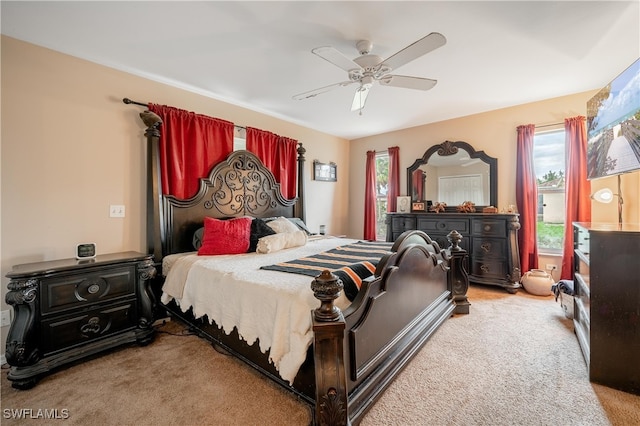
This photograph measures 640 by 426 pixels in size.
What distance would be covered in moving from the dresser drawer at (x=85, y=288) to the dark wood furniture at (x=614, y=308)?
3414 millimetres

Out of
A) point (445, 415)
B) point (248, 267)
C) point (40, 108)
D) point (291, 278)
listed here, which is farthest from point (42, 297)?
point (445, 415)

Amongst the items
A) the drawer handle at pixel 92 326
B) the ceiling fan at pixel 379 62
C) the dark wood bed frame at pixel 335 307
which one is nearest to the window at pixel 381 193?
the dark wood bed frame at pixel 335 307

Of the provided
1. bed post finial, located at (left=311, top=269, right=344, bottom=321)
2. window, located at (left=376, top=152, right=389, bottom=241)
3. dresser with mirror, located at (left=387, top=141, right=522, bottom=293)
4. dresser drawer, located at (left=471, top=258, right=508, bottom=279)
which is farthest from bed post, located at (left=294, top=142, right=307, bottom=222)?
bed post finial, located at (left=311, top=269, right=344, bottom=321)

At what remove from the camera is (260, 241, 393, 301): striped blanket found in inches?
65.2

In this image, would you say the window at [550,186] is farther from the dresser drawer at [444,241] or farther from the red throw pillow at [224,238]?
the red throw pillow at [224,238]

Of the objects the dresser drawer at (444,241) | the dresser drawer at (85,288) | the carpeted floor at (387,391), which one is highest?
the dresser drawer at (444,241)

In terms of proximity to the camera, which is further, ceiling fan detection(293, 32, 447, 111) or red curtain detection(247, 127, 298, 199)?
red curtain detection(247, 127, 298, 199)

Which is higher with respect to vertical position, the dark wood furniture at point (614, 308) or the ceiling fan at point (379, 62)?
the ceiling fan at point (379, 62)

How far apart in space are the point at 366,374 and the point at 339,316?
1.75ft

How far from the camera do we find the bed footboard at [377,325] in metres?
1.23

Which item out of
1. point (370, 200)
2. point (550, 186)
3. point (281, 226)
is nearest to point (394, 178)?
point (370, 200)

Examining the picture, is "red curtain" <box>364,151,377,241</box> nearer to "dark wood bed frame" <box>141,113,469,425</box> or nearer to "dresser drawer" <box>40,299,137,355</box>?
"dark wood bed frame" <box>141,113,469,425</box>

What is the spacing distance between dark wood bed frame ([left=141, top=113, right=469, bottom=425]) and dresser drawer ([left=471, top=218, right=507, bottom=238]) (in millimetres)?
1158

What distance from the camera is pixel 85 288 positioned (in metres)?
2.04
